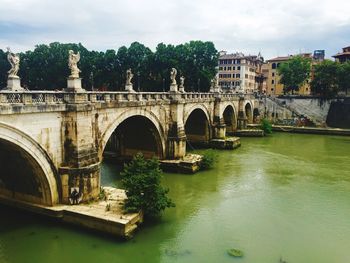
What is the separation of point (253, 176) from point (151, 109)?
10069 millimetres

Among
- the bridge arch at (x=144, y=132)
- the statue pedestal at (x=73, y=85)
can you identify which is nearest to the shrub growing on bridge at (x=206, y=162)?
the bridge arch at (x=144, y=132)

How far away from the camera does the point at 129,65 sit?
2265 inches

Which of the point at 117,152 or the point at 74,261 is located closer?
the point at 74,261

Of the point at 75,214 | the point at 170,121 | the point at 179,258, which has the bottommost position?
the point at 179,258

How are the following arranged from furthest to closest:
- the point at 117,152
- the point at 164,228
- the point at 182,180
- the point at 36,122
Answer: the point at 117,152 → the point at 182,180 → the point at 164,228 → the point at 36,122

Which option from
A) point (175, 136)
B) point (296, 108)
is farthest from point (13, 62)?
point (296, 108)

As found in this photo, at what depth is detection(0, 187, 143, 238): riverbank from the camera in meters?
15.0

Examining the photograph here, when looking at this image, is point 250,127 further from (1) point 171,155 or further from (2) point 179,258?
(2) point 179,258

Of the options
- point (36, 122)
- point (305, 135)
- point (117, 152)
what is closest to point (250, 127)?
point (305, 135)

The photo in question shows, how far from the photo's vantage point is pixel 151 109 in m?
25.8

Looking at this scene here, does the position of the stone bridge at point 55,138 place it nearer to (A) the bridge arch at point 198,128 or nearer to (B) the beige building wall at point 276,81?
(A) the bridge arch at point 198,128

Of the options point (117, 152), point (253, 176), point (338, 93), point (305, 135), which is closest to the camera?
point (253, 176)

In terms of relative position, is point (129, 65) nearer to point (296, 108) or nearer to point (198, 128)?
point (198, 128)

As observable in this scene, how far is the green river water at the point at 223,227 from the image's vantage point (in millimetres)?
14414
